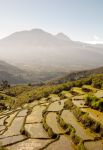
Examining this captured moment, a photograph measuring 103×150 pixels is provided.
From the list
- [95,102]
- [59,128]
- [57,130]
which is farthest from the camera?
[95,102]

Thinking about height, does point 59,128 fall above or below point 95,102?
below

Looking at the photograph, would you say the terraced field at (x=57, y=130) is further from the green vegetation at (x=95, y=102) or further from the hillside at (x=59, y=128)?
the green vegetation at (x=95, y=102)

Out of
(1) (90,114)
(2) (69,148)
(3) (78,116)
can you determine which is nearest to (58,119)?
(3) (78,116)

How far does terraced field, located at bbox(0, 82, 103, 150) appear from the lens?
947 inches

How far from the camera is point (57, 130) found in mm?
27844

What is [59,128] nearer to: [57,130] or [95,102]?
[57,130]

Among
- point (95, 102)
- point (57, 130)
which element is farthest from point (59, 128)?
point (95, 102)

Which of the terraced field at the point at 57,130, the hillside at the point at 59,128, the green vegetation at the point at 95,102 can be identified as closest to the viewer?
the terraced field at the point at 57,130

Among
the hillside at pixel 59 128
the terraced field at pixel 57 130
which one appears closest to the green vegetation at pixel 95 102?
the hillside at pixel 59 128

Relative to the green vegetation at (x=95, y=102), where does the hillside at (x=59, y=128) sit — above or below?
below

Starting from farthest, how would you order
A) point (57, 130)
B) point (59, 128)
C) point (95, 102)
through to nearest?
point (95, 102)
point (59, 128)
point (57, 130)

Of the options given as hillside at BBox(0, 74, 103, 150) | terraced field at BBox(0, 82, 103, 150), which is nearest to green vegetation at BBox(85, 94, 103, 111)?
hillside at BBox(0, 74, 103, 150)

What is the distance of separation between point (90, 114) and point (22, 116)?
12510 millimetres

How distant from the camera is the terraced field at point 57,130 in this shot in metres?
24.0
